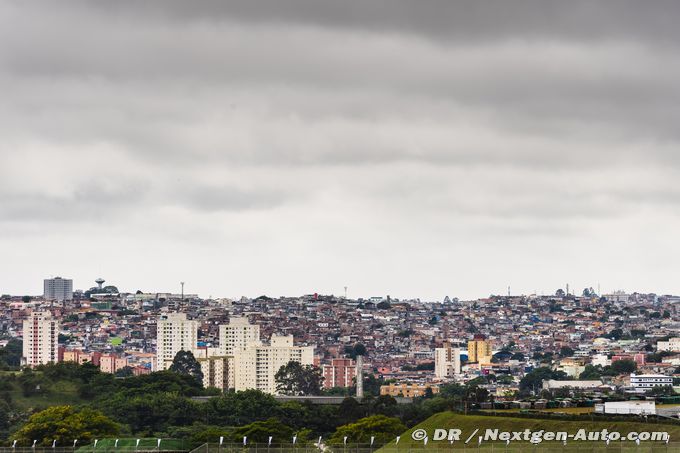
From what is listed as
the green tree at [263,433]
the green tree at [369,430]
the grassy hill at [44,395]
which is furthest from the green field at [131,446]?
the grassy hill at [44,395]

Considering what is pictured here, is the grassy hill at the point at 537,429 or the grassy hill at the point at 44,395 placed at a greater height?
the grassy hill at the point at 44,395

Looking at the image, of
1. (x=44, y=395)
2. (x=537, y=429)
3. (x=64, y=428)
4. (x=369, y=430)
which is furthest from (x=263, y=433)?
(x=44, y=395)

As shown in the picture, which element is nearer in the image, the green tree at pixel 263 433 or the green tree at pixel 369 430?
the green tree at pixel 263 433

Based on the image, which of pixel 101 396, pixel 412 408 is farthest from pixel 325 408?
pixel 101 396

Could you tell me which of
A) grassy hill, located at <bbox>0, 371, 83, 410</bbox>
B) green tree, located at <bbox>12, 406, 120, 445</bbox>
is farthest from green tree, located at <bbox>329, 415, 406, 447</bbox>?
grassy hill, located at <bbox>0, 371, 83, 410</bbox>

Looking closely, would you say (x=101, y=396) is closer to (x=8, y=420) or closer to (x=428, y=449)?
(x=8, y=420)

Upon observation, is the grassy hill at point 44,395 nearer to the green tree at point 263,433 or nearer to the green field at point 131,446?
the green tree at point 263,433

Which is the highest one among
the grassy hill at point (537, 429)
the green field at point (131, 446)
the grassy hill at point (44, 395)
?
the grassy hill at point (44, 395)
